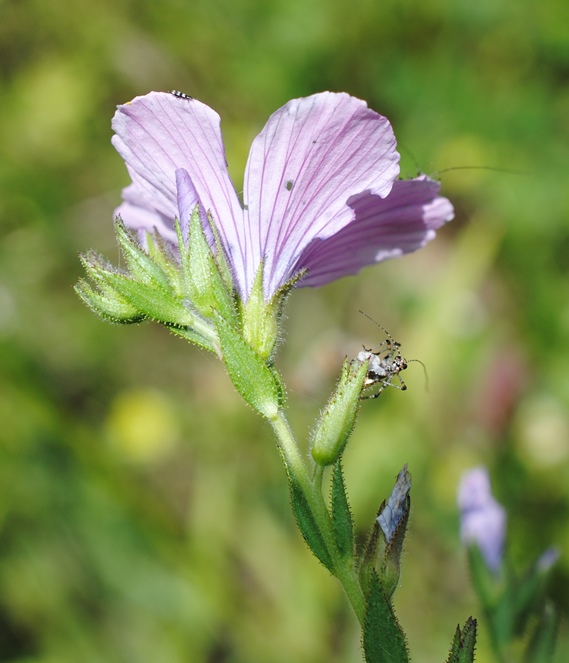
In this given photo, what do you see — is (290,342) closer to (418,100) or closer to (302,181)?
(418,100)

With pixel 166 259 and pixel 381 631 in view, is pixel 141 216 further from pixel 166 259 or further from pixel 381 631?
pixel 381 631

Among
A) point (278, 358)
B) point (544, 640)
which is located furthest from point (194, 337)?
point (278, 358)

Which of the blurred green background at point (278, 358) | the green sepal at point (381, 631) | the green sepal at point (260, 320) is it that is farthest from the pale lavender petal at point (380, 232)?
the blurred green background at point (278, 358)

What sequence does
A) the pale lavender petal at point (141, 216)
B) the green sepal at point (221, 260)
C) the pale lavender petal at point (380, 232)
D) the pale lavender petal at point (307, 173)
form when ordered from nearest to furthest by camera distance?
the pale lavender petal at point (307, 173) < the green sepal at point (221, 260) < the pale lavender petal at point (380, 232) < the pale lavender petal at point (141, 216)

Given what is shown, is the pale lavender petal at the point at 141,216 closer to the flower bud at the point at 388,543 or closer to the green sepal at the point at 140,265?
the green sepal at the point at 140,265

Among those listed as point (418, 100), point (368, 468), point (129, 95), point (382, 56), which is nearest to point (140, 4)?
point (129, 95)
